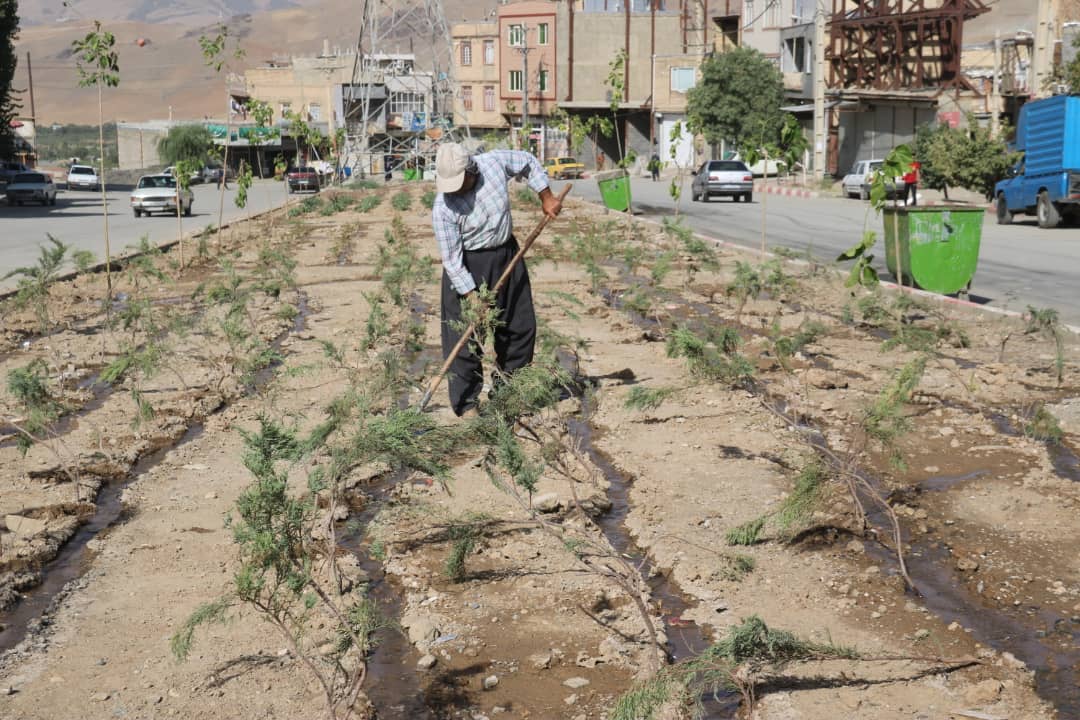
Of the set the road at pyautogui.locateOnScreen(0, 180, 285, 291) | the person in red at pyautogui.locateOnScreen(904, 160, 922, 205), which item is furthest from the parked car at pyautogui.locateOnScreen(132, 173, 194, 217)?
the person in red at pyautogui.locateOnScreen(904, 160, 922, 205)

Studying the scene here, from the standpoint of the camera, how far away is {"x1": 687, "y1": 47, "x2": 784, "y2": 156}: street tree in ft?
177

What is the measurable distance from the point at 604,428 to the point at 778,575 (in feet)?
8.28

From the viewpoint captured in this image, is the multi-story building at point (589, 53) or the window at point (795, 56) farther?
the multi-story building at point (589, 53)

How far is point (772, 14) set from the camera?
200 ft

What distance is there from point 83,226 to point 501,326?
24.6 metres

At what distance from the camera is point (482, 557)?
499 centimetres

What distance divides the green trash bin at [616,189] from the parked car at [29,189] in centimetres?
2378

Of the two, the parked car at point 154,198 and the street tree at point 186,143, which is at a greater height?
the street tree at point 186,143

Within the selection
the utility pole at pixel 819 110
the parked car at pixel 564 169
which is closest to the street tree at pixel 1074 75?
the utility pole at pixel 819 110

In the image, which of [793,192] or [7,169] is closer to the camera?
[793,192]

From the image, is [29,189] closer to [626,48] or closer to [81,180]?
[81,180]

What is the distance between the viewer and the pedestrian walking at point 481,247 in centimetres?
670

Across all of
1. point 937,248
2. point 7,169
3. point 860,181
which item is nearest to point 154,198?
point 7,169

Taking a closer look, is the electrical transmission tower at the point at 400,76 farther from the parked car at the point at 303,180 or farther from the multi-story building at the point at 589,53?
the multi-story building at the point at 589,53
